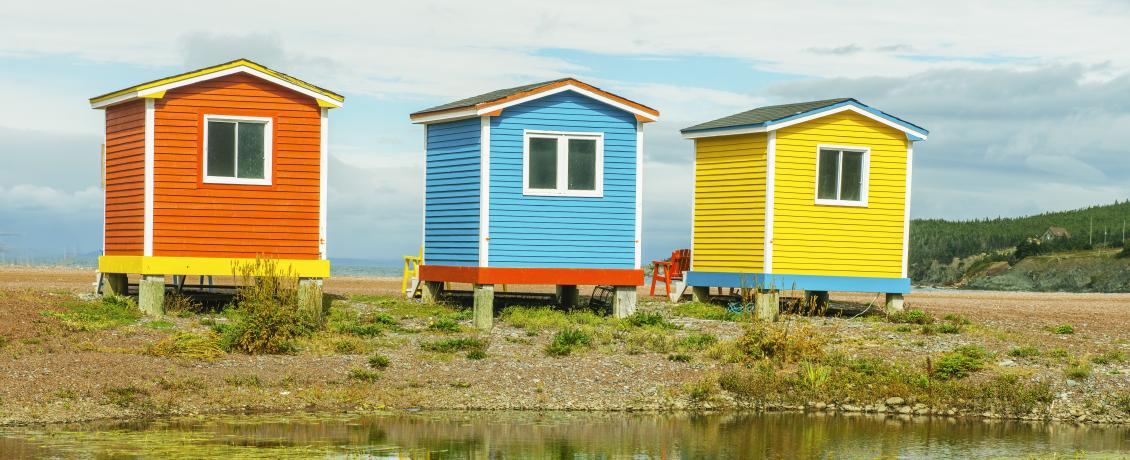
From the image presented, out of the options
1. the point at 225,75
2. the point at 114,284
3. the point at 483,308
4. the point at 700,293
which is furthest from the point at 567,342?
the point at 114,284

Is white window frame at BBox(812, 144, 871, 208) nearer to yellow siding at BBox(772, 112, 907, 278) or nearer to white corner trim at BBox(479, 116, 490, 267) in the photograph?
yellow siding at BBox(772, 112, 907, 278)

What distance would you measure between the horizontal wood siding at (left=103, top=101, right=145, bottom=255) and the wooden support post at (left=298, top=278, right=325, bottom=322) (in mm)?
2845

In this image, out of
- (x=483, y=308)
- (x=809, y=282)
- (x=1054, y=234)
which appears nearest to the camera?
(x=483, y=308)

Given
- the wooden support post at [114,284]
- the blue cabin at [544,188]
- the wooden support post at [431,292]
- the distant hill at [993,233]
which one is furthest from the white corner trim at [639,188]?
the distant hill at [993,233]

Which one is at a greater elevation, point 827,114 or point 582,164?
point 827,114

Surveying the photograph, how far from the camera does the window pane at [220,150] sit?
903 inches

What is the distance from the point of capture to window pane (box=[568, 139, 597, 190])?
952 inches

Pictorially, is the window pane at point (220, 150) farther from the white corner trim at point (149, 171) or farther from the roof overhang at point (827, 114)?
the roof overhang at point (827, 114)

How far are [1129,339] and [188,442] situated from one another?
57.9 feet

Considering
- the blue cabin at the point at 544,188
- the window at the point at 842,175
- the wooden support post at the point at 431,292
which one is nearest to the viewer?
the blue cabin at the point at 544,188

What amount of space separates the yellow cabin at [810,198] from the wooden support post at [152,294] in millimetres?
11218

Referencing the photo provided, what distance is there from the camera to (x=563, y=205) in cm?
2411

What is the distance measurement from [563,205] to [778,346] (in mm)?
6001

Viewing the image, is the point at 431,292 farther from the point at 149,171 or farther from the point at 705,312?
the point at 149,171
